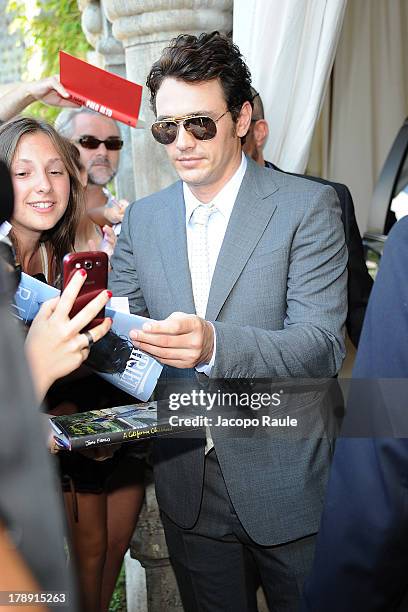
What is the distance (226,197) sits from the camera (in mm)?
2373

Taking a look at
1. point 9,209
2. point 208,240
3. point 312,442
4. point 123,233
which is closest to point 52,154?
point 123,233

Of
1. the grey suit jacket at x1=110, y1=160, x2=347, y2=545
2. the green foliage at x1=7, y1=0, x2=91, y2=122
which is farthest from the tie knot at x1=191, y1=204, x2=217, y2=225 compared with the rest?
the green foliage at x1=7, y1=0, x2=91, y2=122

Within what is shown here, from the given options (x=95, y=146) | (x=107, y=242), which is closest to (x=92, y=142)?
(x=95, y=146)

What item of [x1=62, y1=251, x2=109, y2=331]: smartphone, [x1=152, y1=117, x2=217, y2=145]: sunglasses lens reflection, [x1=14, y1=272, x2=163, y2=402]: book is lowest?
[x1=14, y1=272, x2=163, y2=402]: book

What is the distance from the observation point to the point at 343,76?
4461mm

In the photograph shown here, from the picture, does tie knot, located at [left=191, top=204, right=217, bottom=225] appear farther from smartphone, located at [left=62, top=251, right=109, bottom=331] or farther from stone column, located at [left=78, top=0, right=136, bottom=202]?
stone column, located at [left=78, top=0, right=136, bottom=202]

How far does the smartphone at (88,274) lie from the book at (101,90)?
37.7 inches

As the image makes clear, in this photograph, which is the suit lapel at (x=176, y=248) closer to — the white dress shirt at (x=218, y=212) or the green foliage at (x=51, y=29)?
the white dress shirt at (x=218, y=212)

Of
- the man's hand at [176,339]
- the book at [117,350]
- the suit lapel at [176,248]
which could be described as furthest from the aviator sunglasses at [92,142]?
the man's hand at [176,339]

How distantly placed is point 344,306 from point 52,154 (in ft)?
3.49

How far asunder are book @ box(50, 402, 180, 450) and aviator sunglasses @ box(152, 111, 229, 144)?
790 mm

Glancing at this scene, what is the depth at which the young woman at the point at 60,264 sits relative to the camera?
251 centimetres

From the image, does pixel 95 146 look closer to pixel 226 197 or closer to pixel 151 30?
pixel 151 30

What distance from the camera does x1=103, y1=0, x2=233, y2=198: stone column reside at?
3270 millimetres
